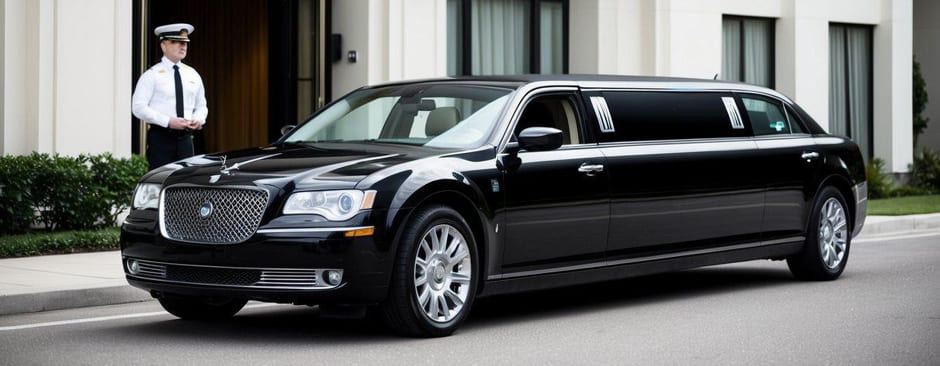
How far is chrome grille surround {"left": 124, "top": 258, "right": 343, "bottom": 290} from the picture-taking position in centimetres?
738

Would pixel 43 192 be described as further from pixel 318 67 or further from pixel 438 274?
pixel 438 274

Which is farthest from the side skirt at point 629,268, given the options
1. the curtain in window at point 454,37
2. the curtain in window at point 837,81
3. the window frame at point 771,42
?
the curtain in window at point 837,81

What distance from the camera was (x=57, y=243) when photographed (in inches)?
492

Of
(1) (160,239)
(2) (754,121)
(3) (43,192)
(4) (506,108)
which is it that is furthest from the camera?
(3) (43,192)

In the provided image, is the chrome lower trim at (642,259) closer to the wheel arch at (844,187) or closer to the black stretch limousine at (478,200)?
the black stretch limousine at (478,200)

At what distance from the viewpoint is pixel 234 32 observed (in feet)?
74.3

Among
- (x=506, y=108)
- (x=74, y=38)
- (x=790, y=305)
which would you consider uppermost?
(x=74, y=38)

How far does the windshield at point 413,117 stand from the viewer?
8516 mm

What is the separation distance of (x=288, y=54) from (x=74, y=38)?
12.4ft

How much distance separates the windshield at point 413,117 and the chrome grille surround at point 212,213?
135 cm

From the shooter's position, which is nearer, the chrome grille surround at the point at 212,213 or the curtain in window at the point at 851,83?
the chrome grille surround at the point at 212,213

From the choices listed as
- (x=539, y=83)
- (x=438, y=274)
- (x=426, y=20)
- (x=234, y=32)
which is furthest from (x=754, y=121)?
(x=234, y=32)

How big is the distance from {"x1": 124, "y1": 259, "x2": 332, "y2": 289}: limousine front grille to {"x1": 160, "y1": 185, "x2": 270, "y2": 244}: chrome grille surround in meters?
0.16

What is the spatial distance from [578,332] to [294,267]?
181 centimetres
